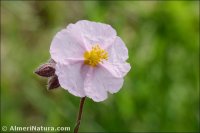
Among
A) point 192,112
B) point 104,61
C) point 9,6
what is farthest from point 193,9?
point 104,61

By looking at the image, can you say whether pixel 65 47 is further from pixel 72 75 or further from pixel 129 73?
pixel 129 73

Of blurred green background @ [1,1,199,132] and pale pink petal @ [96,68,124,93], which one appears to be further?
blurred green background @ [1,1,199,132]

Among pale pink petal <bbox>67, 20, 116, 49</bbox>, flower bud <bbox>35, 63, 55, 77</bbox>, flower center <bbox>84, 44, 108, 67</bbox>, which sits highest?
pale pink petal <bbox>67, 20, 116, 49</bbox>

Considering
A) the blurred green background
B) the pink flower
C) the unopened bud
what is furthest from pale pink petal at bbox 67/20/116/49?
the blurred green background

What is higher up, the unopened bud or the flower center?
the flower center

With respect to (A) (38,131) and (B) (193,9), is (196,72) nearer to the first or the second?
(B) (193,9)

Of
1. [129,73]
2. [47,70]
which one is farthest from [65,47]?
[129,73]

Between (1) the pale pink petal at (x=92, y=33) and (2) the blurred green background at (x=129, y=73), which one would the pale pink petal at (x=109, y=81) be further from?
(2) the blurred green background at (x=129, y=73)

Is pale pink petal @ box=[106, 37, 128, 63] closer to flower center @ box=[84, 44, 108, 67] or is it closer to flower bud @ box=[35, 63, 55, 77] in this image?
flower center @ box=[84, 44, 108, 67]
